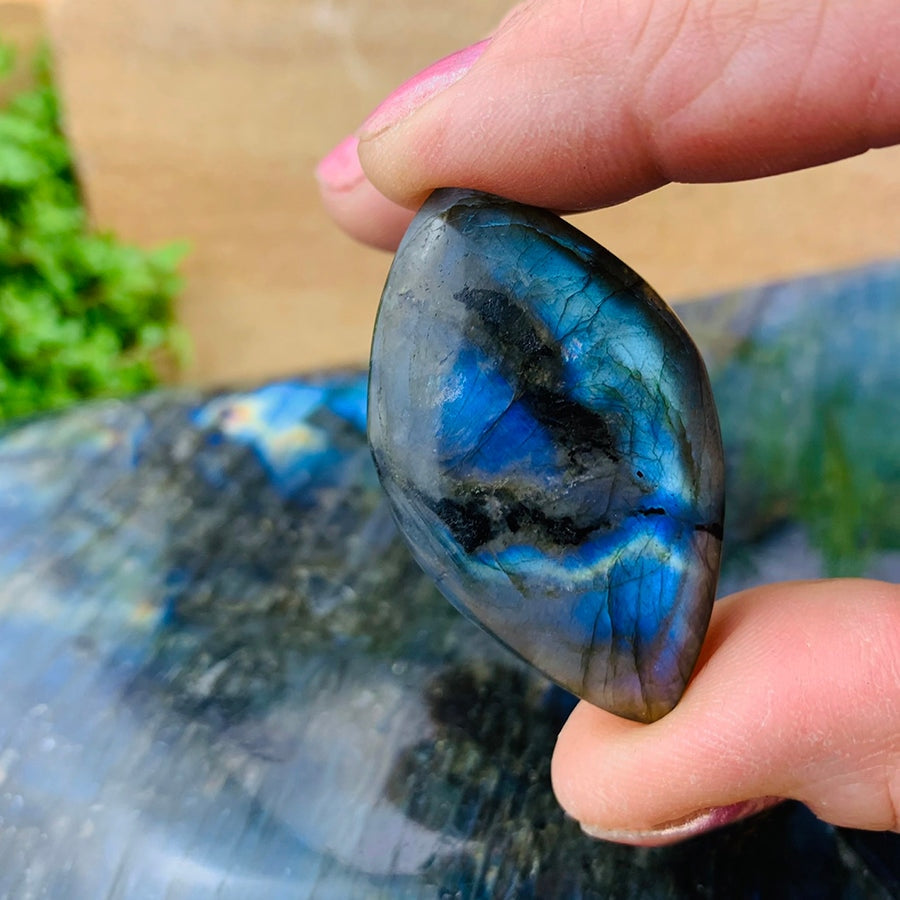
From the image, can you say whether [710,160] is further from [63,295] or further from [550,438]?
[63,295]

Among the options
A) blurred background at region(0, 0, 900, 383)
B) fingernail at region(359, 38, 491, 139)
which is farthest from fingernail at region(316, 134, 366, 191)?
blurred background at region(0, 0, 900, 383)

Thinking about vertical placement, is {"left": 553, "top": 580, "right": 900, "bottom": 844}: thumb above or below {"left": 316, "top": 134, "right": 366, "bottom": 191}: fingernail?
below

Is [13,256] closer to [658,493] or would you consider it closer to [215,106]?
[215,106]

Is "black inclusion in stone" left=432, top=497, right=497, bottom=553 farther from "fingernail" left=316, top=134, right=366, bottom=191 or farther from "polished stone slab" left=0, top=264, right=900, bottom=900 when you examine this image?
"fingernail" left=316, top=134, right=366, bottom=191

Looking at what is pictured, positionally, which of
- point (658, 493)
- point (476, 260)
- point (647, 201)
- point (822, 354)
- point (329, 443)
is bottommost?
point (647, 201)

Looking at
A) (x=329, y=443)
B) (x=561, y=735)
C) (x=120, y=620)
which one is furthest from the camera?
(x=329, y=443)

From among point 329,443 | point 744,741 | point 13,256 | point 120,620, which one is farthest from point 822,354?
point 13,256
